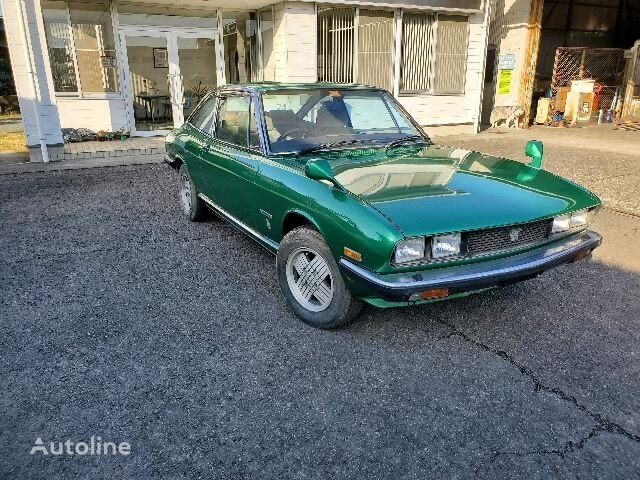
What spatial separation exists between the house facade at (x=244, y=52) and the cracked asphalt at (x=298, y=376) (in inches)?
261

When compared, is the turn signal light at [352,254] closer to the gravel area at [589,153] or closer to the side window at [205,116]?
the side window at [205,116]

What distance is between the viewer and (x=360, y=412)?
2428 mm

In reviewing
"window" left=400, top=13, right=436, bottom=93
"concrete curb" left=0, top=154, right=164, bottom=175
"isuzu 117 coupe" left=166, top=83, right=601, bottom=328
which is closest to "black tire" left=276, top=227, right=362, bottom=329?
"isuzu 117 coupe" left=166, top=83, right=601, bottom=328

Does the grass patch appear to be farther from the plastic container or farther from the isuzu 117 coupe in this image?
the plastic container

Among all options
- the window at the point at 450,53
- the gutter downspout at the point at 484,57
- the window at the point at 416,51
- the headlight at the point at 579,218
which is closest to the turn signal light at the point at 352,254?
the headlight at the point at 579,218

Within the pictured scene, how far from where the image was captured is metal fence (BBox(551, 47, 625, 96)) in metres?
15.4

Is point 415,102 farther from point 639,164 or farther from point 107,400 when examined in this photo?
point 107,400

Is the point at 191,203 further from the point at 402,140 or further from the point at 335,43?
the point at 335,43

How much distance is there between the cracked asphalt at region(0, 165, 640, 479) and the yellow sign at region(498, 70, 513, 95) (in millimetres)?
12013

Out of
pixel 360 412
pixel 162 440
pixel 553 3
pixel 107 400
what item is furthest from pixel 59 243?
pixel 553 3

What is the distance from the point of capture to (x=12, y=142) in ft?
34.8

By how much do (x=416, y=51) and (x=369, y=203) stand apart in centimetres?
1086

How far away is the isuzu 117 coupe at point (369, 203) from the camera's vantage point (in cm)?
262

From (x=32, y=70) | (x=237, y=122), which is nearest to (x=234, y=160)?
(x=237, y=122)
